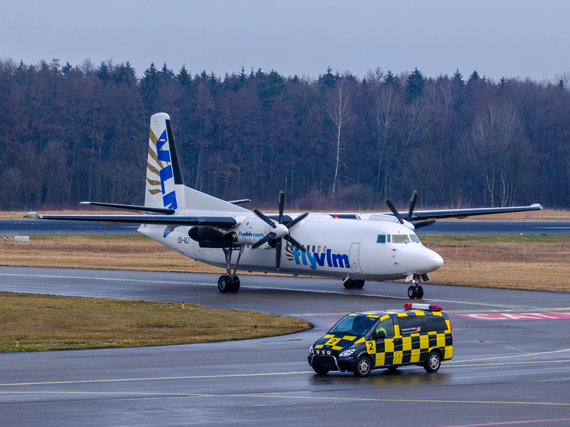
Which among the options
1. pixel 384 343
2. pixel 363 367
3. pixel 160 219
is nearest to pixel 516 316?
pixel 384 343

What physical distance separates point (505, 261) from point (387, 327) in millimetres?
36167

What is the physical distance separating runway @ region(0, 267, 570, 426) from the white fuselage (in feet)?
15.7

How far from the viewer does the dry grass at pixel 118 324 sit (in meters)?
22.7

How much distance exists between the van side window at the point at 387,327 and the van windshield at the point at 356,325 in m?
0.20

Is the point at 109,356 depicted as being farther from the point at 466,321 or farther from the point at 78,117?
the point at 78,117

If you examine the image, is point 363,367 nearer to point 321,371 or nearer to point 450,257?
point 321,371

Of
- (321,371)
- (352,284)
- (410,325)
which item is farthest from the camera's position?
(352,284)

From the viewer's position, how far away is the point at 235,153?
12394 cm

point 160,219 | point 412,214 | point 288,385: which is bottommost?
point 288,385

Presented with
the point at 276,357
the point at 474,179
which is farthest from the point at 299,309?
the point at 474,179

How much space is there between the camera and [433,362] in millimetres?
16953

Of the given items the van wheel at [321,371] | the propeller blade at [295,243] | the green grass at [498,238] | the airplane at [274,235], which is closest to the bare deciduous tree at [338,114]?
the green grass at [498,238]

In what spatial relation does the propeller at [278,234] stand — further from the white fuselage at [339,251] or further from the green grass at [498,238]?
the green grass at [498,238]

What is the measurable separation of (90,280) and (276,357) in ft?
74.5
